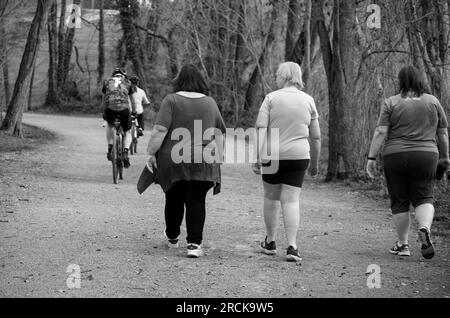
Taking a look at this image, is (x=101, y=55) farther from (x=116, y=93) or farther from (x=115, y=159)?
(x=116, y=93)

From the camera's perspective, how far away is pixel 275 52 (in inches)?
1198

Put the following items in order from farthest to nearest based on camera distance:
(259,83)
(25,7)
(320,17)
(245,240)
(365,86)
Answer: (259,83) → (25,7) → (365,86) → (320,17) → (245,240)

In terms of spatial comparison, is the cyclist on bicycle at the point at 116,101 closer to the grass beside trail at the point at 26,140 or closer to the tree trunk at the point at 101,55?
the grass beside trail at the point at 26,140

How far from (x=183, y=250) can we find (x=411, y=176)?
2400 mm

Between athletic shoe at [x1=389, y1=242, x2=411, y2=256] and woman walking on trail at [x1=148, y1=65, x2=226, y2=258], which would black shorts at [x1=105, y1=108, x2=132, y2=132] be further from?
athletic shoe at [x1=389, y1=242, x2=411, y2=256]

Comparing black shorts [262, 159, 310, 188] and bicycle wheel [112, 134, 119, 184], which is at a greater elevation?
black shorts [262, 159, 310, 188]

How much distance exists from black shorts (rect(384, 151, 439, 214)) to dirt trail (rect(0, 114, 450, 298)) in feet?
2.03

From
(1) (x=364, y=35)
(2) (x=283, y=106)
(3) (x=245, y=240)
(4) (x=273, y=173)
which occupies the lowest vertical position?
(3) (x=245, y=240)

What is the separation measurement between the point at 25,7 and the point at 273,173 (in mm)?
23472

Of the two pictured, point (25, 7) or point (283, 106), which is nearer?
point (283, 106)

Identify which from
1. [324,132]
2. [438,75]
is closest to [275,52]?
[324,132]

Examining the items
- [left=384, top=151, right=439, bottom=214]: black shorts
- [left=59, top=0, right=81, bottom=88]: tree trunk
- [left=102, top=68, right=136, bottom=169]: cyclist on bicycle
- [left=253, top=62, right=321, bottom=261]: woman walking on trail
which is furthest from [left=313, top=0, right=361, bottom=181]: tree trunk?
[left=59, top=0, right=81, bottom=88]: tree trunk

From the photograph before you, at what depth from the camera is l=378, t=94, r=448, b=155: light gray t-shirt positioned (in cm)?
757

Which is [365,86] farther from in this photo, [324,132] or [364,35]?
[324,132]
